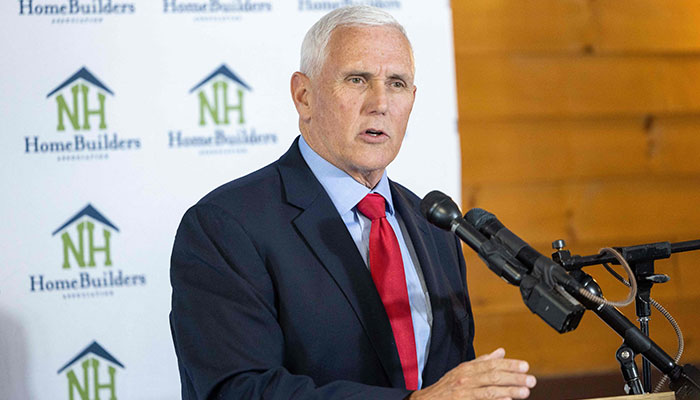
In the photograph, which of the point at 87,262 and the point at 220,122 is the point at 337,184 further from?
the point at 87,262

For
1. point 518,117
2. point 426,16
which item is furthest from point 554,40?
point 426,16

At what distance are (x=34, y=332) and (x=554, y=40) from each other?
1.95 metres

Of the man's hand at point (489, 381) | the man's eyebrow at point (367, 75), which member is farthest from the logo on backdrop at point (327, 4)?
the man's hand at point (489, 381)

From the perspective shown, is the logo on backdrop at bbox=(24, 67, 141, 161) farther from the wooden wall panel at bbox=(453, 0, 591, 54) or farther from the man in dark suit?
the wooden wall panel at bbox=(453, 0, 591, 54)

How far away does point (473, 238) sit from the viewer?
1134mm

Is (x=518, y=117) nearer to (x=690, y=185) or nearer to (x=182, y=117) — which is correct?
(x=690, y=185)

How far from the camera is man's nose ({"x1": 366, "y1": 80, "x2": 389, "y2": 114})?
166 centimetres

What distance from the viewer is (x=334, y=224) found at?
1.59 meters

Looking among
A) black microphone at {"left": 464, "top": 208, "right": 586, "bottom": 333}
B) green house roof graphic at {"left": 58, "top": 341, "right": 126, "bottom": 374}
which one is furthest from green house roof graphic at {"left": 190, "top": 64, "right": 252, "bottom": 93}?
black microphone at {"left": 464, "top": 208, "right": 586, "bottom": 333}

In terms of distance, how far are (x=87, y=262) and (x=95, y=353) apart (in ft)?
0.89

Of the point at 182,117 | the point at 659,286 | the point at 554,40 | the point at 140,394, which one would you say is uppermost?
the point at 554,40

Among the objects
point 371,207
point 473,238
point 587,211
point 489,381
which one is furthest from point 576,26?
point 489,381

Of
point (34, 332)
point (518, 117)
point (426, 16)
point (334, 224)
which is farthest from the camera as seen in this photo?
Answer: point (518, 117)

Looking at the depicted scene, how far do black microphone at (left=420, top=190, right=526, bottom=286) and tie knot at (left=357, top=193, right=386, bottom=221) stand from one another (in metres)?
0.43
